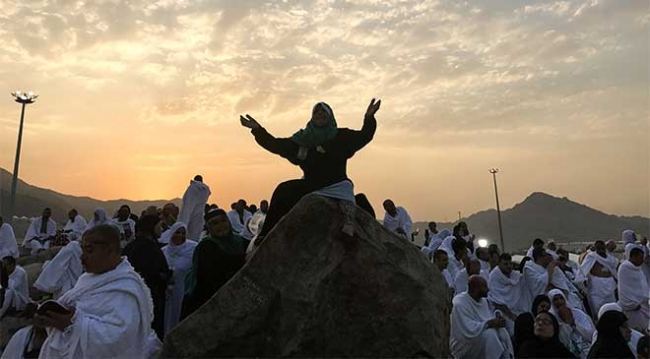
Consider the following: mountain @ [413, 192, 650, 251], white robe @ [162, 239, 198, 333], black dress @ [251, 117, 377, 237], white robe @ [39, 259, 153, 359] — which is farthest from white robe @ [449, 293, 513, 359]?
mountain @ [413, 192, 650, 251]

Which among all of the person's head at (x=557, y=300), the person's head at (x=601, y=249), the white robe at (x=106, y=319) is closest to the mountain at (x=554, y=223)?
the person's head at (x=601, y=249)

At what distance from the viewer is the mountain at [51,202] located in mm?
59031

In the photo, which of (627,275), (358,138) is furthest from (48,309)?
(627,275)

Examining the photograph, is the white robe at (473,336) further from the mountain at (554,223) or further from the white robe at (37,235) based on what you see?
the mountain at (554,223)

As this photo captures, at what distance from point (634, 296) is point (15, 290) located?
10.6 metres

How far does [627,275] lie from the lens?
933cm

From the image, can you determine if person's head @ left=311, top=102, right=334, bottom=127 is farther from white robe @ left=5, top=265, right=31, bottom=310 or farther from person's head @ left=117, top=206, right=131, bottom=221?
person's head @ left=117, top=206, right=131, bottom=221

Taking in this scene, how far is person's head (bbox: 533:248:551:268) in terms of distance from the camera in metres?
9.42

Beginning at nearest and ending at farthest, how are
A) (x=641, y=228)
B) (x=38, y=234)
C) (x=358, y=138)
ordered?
→ (x=358, y=138) → (x=38, y=234) → (x=641, y=228)

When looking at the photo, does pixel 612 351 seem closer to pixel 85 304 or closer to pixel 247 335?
pixel 247 335

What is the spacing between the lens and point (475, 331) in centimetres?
676

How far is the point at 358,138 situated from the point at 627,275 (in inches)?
280

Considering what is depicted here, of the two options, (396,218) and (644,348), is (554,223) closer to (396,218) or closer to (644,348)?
(396,218)

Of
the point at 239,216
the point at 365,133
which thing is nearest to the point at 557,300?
the point at 365,133
